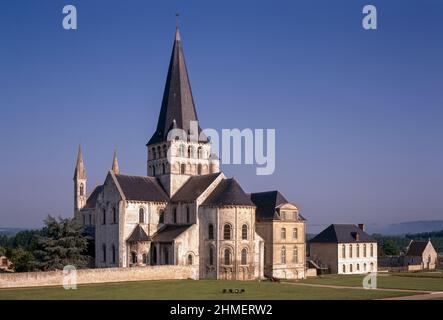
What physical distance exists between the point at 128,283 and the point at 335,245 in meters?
37.9

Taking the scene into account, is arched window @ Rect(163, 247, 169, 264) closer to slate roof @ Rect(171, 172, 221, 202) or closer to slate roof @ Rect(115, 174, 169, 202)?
slate roof @ Rect(171, 172, 221, 202)

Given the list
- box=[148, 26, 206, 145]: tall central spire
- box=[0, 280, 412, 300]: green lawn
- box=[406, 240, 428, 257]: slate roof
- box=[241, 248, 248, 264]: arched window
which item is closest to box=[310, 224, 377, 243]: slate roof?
box=[406, 240, 428, 257]: slate roof

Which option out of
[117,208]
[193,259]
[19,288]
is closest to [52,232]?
[117,208]

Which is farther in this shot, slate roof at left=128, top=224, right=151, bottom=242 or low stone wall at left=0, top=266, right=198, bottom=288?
slate roof at left=128, top=224, right=151, bottom=242

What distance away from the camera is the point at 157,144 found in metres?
70.1

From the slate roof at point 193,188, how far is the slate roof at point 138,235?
4.84m

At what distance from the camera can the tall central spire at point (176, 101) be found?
6889 centimetres

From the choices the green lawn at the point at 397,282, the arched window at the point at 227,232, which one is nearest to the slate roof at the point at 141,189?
the arched window at the point at 227,232

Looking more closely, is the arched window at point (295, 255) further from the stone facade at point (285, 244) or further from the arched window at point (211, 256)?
the arched window at point (211, 256)

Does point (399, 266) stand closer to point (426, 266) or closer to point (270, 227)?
point (426, 266)

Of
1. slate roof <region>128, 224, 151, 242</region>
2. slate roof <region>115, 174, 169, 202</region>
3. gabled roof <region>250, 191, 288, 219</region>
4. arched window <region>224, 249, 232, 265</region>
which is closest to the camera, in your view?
arched window <region>224, 249, 232, 265</region>

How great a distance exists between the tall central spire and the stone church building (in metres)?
0.11

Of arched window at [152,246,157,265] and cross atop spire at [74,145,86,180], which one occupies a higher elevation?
cross atop spire at [74,145,86,180]

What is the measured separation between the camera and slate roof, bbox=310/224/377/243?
268ft
